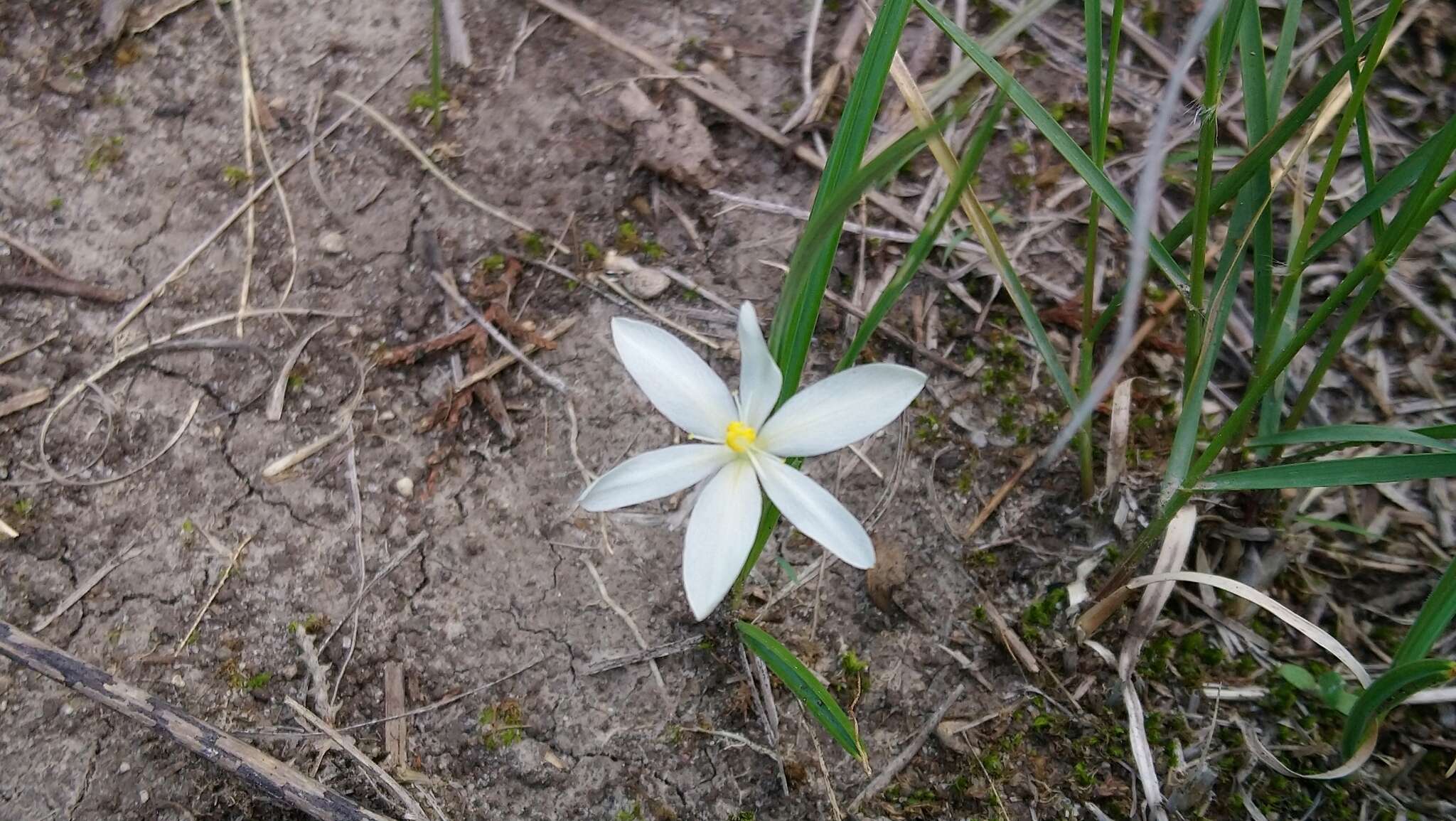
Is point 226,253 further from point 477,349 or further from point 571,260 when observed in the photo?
point 571,260

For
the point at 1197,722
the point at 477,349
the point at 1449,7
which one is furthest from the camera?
the point at 1449,7

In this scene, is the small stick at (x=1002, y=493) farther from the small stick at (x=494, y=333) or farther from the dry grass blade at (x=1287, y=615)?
the small stick at (x=494, y=333)

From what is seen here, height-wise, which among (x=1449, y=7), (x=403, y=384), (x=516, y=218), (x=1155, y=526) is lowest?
(x=403, y=384)

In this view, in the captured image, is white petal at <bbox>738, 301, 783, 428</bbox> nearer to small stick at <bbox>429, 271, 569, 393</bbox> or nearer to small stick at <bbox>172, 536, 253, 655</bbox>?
small stick at <bbox>429, 271, 569, 393</bbox>

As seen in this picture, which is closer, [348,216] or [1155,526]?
[1155,526]

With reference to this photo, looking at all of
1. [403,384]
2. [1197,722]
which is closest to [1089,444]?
[1197,722]

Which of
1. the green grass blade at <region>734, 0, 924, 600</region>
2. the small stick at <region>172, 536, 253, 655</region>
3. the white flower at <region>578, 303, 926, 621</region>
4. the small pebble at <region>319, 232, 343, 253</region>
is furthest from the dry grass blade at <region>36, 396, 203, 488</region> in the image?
the green grass blade at <region>734, 0, 924, 600</region>
